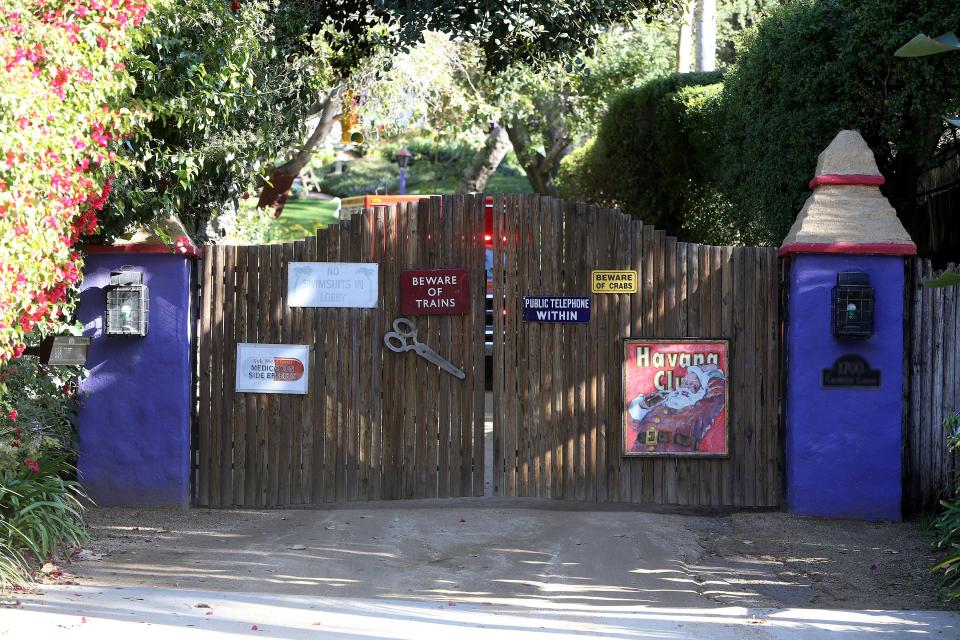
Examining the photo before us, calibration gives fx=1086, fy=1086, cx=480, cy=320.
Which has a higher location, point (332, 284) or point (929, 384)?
point (332, 284)

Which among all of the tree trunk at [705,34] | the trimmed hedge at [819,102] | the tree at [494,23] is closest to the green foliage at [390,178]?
the tree trunk at [705,34]

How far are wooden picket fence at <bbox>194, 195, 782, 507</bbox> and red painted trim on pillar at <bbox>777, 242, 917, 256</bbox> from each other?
43 centimetres

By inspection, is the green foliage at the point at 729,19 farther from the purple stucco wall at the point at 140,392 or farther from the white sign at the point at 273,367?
the purple stucco wall at the point at 140,392

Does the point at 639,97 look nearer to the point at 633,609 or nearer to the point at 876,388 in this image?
the point at 876,388

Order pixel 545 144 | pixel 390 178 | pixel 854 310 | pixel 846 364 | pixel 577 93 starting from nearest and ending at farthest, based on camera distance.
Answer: pixel 854 310 < pixel 846 364 < pixel 577 93 < pixel 545 144 < pixel 390 178

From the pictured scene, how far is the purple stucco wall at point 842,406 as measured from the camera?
8234 millimetres

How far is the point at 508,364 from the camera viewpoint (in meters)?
8.62

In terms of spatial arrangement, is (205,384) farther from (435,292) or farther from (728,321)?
(728,321)

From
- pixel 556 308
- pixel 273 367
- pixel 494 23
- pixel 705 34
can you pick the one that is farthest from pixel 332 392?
pixel 705 34

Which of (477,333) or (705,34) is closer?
(477,333)

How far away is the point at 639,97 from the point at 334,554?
1196 centimetres

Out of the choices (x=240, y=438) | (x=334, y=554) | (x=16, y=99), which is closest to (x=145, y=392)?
(x=240, y=438)

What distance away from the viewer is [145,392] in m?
8.52

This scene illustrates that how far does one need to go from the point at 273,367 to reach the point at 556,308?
230 centimetres
